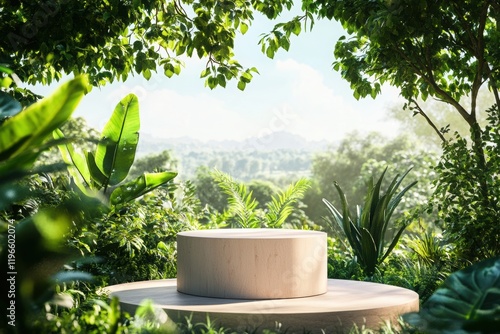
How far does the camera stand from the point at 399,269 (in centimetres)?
706

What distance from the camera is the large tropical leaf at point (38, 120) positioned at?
225 cm

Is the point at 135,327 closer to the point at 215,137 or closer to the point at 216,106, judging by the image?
the point at 215,137

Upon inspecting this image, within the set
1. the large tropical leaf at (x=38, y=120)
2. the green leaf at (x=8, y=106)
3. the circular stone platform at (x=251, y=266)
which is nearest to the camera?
the large tropical leaf at (x=38, y=120)

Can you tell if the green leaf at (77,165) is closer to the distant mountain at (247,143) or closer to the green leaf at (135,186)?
the green leaf at (135,186)

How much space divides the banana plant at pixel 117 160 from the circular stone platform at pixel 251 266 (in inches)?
68.3

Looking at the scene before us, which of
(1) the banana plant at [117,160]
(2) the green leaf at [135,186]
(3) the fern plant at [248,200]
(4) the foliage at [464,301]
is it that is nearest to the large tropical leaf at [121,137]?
(1) the banana plant at [117,160]

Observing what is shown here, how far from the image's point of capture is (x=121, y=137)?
6219 mm

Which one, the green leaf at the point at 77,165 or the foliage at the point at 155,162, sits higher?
the foliage at the point at 155,162

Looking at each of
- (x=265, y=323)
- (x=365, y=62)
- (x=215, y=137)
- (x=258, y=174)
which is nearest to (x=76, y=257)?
(x=265, y=323)

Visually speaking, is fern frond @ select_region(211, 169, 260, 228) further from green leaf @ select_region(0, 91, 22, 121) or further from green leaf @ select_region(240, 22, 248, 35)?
green leaf @ select_region(0, 91, 22, 121)

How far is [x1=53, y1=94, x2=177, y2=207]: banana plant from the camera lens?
20.2 feet

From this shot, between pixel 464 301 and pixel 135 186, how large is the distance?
4500 millimetres

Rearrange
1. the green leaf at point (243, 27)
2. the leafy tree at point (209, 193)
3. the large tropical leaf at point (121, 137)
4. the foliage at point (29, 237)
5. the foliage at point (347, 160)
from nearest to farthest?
1. the foliage at point (29, 237)
2. the large tropical leaf at point (121, 137)
3. the green leaf at point (243, 27)
4. the leafy tree at point (209, 193)
5. the foliage at point (347, 160)

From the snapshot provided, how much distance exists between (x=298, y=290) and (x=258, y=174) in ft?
141
